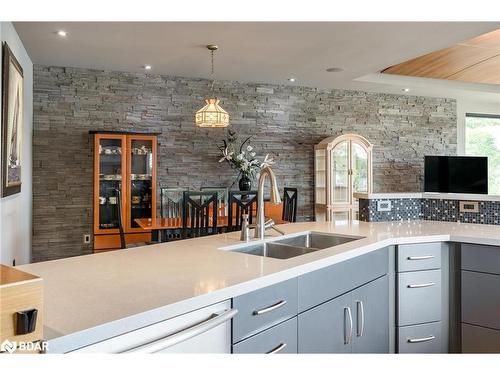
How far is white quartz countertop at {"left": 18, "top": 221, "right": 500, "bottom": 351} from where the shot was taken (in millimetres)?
1071

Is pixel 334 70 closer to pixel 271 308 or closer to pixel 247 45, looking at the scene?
pixel 247 45

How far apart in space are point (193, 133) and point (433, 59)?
10.9 feet

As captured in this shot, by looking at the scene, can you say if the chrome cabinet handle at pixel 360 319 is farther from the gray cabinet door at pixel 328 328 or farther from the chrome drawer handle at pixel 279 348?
the chrome drawer handle at pixel 279 348

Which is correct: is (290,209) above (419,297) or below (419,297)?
→ above

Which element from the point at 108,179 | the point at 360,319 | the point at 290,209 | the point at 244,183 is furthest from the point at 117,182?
the point at 360,319

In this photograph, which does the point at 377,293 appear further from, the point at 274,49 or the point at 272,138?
the point at 272,138

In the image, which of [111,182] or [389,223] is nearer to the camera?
[389,223]

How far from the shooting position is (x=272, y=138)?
665cm

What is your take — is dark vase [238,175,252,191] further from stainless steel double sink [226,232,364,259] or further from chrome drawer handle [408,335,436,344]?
chrome drawer handle [408,335,436,344]

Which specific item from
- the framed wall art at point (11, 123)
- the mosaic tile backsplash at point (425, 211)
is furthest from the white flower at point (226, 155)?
the mosaic tile backsplash at point (425, 211)

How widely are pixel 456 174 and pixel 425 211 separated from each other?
13.2 feet

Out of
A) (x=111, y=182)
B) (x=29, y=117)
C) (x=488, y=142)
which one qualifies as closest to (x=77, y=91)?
(x=29, y=117)

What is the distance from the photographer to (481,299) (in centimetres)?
256
